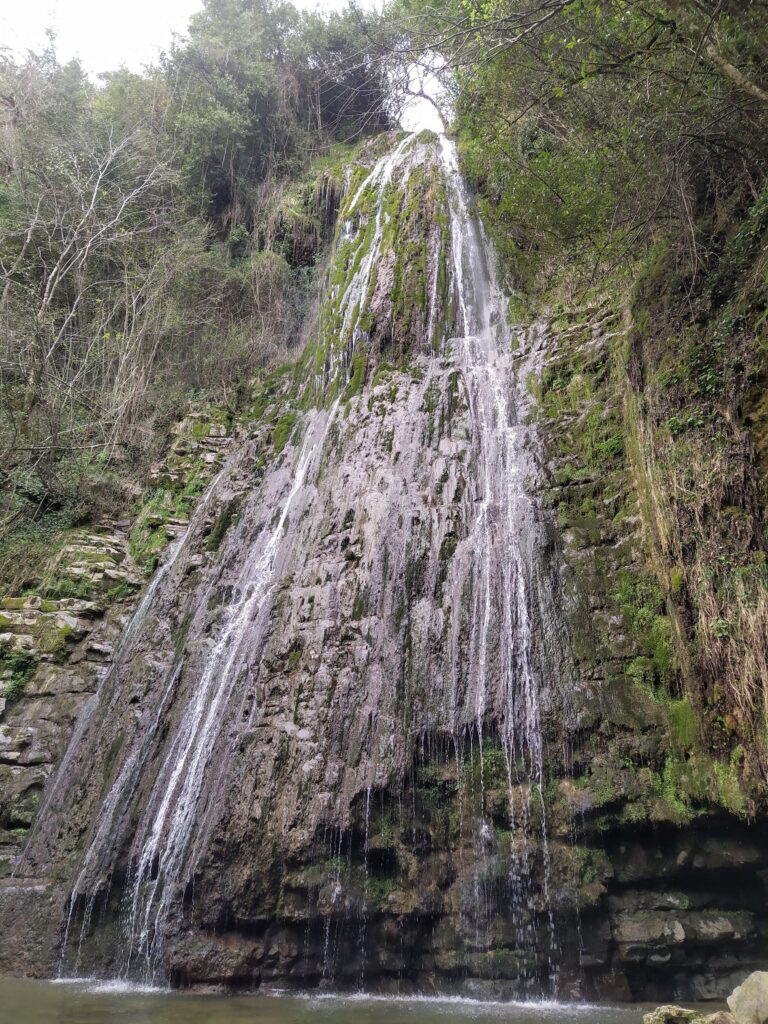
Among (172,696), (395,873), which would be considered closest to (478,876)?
(395,873)

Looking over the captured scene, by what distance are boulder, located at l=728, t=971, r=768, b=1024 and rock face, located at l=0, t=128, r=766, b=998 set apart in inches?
72.5

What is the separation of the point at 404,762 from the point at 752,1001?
10.3ft

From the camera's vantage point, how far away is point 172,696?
24.7ft

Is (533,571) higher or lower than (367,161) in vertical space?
lower

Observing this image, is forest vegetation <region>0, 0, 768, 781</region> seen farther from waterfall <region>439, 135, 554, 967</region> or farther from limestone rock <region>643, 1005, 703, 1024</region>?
limestone rock <region>643, 1005, 703, 1024</region>

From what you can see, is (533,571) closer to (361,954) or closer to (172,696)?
(361,954)

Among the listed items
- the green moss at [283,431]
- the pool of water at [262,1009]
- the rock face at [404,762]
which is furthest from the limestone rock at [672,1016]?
the green moss at [283,431]

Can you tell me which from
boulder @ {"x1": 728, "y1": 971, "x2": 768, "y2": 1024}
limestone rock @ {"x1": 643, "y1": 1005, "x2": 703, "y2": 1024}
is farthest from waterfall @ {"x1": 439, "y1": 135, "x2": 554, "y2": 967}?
boulder @ {"x1": 728, "y1": 971, "x2": 768, "y2": 1024}

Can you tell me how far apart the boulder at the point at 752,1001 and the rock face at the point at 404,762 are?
1841 mm

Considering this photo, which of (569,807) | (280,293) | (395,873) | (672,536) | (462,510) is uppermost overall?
(280,293)

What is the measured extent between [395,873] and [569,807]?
1.62m

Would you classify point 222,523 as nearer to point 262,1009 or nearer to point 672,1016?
point 262,1009

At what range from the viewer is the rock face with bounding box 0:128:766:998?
514cm

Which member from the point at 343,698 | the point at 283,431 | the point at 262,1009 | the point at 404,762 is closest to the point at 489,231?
the point at 283,431
